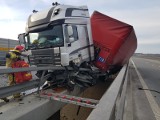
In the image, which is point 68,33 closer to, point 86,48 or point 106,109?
point 86,48

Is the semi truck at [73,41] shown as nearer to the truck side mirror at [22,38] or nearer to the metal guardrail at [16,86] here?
the truck side mirror at [22,38]

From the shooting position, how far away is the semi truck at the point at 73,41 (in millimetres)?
8093

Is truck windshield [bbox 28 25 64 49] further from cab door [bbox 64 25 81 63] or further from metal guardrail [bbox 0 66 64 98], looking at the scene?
metal guardrail [bbox 0 66 64 98]

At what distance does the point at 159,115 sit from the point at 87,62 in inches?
200

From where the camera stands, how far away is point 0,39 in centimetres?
2498

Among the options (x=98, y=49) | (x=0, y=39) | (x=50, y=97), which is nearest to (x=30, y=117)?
(x=50, y=97)

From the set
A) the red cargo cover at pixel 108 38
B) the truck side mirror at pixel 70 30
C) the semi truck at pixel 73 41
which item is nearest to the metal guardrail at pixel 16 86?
the semi truck at pixel 73 41

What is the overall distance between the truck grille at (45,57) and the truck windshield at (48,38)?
246mm

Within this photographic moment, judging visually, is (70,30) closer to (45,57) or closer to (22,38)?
(45,57)

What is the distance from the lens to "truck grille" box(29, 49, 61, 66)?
26.5 feet

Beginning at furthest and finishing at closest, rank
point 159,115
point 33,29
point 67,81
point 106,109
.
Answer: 1. point 33,29
2. point 67,81
3. point 159,115
4. point 106,109

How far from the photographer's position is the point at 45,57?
8445 millimetres

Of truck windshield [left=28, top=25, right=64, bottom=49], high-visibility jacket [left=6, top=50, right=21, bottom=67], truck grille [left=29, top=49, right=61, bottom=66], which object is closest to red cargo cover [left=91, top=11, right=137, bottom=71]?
truck windshield [left=28, top=25, right=64, bottom=49]

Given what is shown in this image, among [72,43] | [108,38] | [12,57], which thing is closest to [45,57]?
[72,43]
